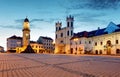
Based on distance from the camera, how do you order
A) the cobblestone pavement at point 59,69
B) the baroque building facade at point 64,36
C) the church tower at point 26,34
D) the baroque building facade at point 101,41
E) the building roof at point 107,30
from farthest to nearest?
1. the baroque building facade at point 64,36
2. the church tower at point 26,34
3. the building roof at point 107,30
4. the baroque building facade at point 101,41
5. the cobblestone pavement at point 59,69

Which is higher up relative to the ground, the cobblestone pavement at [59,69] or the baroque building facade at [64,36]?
the baroque building facade at [64,36]

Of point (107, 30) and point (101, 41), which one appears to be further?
point (101, 41)

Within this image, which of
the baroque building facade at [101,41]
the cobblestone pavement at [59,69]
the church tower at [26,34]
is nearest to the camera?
the cobblestone pavement at [59,69]

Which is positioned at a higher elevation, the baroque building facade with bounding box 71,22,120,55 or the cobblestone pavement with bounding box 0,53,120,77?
the baroque building facade with bounding box 71,22,120,55

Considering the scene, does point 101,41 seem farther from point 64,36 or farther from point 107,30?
point 64,36

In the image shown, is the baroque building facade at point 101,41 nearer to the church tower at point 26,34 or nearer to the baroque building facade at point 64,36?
the baroque building facade at point 64,36

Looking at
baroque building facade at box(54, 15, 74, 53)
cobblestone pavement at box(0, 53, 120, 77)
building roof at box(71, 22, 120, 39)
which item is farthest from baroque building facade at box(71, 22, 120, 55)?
cobblestone pavement at box(0, 53, 120, 77)

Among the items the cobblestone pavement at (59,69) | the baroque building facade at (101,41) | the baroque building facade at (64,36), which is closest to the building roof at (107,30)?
the baroque building facade at (101,41)

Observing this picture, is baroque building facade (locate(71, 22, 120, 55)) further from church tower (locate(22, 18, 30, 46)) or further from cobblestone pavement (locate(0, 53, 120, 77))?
cobblestone pavement (locate(0, 53, 120, 77))

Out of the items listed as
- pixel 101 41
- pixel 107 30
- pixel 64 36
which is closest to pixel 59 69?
pixel 107 30

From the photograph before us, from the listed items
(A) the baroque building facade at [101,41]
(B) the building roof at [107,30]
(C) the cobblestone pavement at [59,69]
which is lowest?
(C) the cobblestone pavement at [59,69]

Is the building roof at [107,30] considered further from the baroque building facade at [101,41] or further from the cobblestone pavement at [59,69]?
the cobblestone pavement at [59,69]

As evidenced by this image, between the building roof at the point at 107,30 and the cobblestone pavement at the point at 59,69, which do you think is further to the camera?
the building roof at the point at 107,30

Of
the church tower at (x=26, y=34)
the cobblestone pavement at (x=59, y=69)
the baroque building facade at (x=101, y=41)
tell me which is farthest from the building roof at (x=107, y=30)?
the cobblestone pavement at (x=59, y=69)
